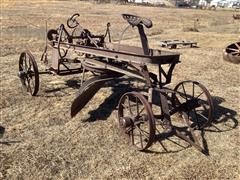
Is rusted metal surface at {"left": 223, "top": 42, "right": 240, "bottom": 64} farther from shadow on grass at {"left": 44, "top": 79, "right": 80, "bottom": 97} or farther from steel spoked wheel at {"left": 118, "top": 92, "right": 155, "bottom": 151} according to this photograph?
steel spoked wheel at {"left": 118, "top": 92, "right": 155, "bottom": 151}

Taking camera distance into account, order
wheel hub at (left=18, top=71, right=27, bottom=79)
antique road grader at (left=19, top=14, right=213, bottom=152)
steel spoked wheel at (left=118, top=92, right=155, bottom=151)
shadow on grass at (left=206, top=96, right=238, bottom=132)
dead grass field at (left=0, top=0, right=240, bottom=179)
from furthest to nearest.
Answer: wheel hub at (left=18, top=71, right=27, bottom=79) → shadow on grass at (left=206, top=96, right=238, bottom=132) → antique road grader at (left=19, top=14, right=213, bottom=152) → steel spoked wheel at (left=118, top=92, right=155, bottom=151) → dead grass field at (left=0, top=0, right=240, bottom=179)

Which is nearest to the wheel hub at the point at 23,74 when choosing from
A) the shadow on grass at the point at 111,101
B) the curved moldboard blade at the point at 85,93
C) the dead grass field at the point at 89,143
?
the dead grass field at the point at 89,143

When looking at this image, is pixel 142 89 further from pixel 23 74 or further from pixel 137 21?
pixel 137 21

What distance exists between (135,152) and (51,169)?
1462 millimetres

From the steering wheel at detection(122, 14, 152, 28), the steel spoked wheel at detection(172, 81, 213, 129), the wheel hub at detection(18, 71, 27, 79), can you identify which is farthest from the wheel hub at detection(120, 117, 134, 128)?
the wheel hub at detection(18, 71, 27, 79)

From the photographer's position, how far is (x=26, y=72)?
8.64 metres

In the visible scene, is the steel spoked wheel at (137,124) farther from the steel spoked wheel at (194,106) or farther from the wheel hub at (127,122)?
the steel spoked wheel at (194,106)

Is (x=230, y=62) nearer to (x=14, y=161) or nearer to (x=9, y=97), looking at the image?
(x=9, y=97)

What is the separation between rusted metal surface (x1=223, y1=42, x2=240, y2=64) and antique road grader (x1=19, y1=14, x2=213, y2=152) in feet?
13.3

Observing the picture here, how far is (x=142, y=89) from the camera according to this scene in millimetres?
9273

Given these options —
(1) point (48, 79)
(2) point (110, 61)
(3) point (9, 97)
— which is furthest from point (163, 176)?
(1) point (48, 79)

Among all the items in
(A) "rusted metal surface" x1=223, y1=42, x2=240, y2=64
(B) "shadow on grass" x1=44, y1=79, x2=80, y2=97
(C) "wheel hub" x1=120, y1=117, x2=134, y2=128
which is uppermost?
(A) "rusted metal surface" x1=223, y1=42, x2=240, y2=64

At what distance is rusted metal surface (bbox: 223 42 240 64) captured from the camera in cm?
1265

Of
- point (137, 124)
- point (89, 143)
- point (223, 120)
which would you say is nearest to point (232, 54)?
point (223, 120)
